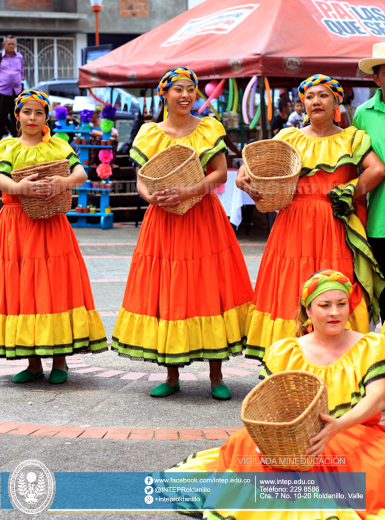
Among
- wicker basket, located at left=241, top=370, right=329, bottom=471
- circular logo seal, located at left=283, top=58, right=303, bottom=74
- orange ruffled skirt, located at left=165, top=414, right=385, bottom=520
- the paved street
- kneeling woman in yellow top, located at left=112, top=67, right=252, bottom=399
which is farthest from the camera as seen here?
circular logo seal, located at left=283, top=58, right=303, bottom=74

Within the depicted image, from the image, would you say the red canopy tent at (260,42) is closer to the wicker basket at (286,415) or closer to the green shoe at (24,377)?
the green shoe at (24,377)

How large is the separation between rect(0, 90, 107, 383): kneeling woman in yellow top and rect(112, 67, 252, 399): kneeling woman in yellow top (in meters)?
0.42

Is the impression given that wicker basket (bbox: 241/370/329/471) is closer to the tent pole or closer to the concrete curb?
the concrete curb

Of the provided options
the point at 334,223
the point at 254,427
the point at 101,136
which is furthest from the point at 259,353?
the point at 101,136

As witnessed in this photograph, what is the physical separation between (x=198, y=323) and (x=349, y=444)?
1.78 m

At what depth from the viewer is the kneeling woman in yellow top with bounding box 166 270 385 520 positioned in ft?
9.02

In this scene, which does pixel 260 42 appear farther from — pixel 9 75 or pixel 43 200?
pixel 43 200

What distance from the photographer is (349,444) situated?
288 cm

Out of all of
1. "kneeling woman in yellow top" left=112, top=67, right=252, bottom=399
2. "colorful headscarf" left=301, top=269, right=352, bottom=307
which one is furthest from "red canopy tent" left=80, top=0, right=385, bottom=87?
"colorful headscarf" left=301, top=269, right=352, bottom=307

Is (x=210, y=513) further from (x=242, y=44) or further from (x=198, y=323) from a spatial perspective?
(x=242, y=44)

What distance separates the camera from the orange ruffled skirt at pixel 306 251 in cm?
410

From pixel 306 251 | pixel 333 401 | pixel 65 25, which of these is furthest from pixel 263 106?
pixel 65 25

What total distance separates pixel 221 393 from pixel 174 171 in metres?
1.46

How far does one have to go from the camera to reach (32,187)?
4.45 m
